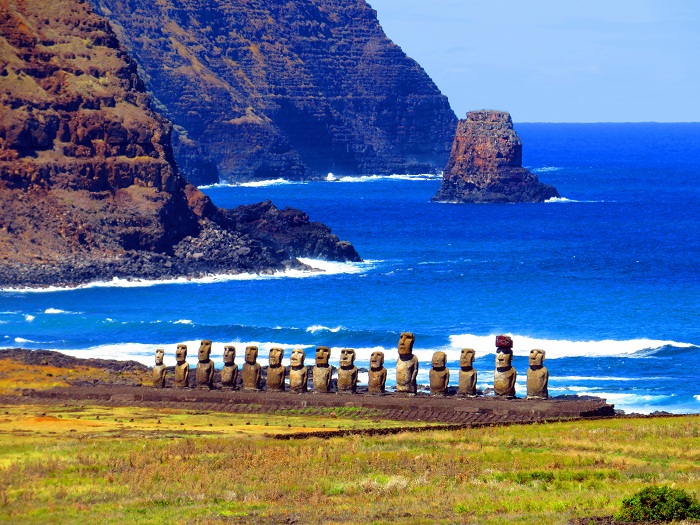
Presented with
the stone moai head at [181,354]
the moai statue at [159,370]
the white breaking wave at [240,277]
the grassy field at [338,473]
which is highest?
the white breaking wave at [240,277]

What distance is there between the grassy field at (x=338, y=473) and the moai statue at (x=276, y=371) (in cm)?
629

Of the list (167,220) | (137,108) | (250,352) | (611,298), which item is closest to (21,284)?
(167,220)

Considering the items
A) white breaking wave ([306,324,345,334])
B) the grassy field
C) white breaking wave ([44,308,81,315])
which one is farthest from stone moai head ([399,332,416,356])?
white breaking wave ([44,308,81,315])

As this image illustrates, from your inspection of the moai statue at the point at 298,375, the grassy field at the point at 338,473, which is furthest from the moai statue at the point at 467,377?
the grassy field at the point at 338,473

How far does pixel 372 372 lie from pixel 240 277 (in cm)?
6241

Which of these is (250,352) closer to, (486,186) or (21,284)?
(21,284)

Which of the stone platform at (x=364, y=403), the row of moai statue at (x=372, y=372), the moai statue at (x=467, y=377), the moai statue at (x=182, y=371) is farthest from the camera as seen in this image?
the moai statue at (x=182, y=371)

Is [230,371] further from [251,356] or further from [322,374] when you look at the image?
[322,374]

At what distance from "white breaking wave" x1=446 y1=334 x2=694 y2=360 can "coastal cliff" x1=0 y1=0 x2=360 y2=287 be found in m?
33.4

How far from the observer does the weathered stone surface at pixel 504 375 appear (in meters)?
43.4

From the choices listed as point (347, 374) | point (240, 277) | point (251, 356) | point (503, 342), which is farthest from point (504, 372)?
point (240, 277)

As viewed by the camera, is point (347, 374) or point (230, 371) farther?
point (230, 371)

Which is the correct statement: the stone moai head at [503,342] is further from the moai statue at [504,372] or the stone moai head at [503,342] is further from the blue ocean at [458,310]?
the blue ocean at [458,310]

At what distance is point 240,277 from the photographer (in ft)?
353
